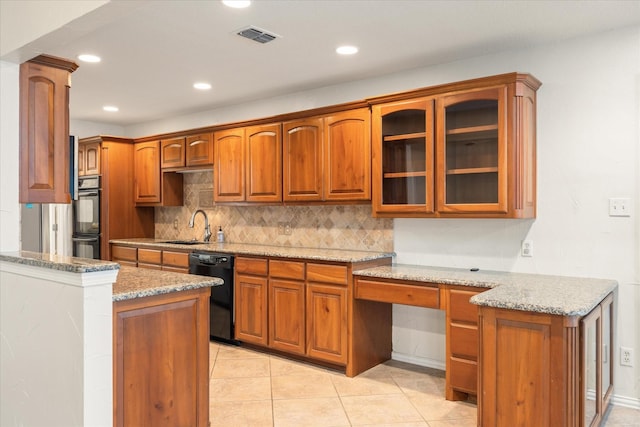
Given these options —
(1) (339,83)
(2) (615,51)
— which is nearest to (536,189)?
(2) (615,51)

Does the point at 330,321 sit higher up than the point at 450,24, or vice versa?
the point at 450,24

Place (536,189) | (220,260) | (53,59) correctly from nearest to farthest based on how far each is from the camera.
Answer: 1. (53,59)
2. (536,189)
3. (220,260)

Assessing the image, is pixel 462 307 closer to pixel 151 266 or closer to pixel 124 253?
pixel 151 266

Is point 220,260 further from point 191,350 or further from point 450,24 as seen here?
point 450,24

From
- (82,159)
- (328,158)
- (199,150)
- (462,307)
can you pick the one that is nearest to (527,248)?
(462,307)

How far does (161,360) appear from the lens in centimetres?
238

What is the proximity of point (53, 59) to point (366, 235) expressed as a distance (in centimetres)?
269

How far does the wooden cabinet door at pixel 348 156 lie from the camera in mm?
3881

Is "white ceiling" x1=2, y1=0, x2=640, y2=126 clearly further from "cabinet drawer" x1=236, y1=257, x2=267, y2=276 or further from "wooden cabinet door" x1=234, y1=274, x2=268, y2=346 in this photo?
"wooden cabinet door" x1=234, y1=274, x2=268, y2=346

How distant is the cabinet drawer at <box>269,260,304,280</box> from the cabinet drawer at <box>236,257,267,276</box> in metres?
0.08

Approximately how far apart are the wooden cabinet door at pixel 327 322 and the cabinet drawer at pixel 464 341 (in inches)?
33.3

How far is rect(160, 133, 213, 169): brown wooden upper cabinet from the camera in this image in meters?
5.18

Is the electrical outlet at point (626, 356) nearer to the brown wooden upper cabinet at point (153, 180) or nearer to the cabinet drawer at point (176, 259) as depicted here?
the cabinet drawer at point (176, 259)

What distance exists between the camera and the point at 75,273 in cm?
197
